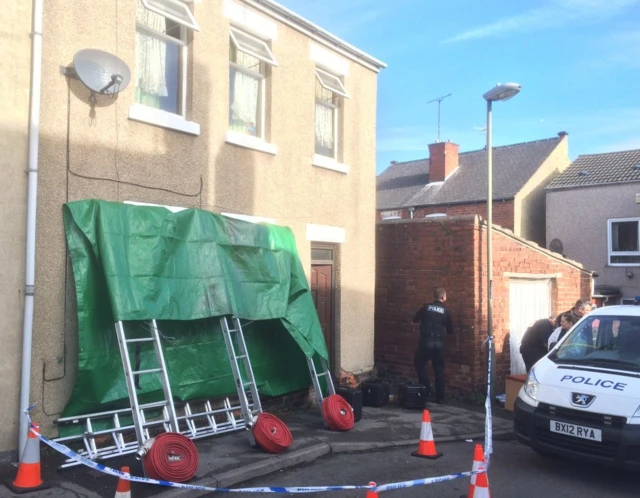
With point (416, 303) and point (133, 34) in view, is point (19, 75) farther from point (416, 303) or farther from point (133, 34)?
point (416, 303)

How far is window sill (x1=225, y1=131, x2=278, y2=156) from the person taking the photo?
7.91m

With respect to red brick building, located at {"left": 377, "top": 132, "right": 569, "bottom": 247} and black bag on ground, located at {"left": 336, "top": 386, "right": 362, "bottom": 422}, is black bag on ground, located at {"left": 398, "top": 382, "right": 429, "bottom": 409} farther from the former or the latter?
red brick building, located at {"left": 377, "top": 132, "right": 569, "bottom": 247}

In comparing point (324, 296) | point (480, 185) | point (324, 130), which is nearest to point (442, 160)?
point (480, 185)

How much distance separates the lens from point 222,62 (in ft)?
26.0

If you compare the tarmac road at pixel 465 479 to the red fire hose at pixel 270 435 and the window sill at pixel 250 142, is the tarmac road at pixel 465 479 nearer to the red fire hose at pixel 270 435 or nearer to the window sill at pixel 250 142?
the red fire hose at pixel 270 435

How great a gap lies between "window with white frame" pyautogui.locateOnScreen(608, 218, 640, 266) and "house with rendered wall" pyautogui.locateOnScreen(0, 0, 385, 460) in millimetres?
12502

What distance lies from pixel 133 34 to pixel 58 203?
7.16 ft

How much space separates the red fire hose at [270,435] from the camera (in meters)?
6.41

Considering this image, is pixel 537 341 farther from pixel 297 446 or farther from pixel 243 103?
pixel 243 103

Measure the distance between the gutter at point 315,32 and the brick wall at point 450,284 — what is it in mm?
2933

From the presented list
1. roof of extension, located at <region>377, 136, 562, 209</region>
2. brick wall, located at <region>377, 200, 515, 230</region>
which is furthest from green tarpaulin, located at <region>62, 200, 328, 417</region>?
roof of extension, located at <region>377, 136, 562, 209</region>

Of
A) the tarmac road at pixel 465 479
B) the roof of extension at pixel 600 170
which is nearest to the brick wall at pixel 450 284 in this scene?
the tarmac road at pixel 465 479

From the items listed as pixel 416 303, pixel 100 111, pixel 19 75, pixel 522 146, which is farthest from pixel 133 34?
pixel 522 146

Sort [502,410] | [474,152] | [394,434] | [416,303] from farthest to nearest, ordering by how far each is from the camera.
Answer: [474,152] < [416,303] < [502,410] < [394,434]
